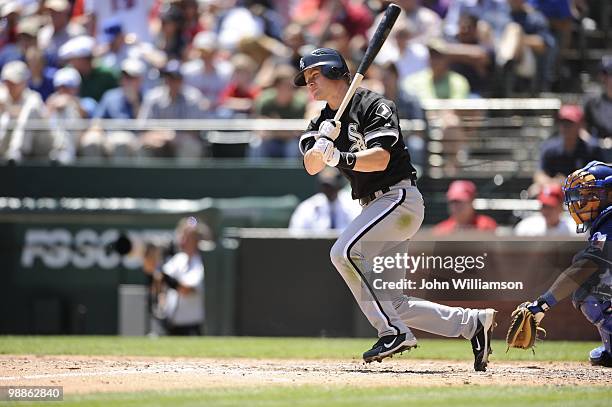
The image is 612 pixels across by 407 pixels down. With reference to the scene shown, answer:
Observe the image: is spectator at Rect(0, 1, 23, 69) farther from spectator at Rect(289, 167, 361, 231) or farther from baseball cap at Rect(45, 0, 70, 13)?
spectator at Rect(289, 167, 361, 231)

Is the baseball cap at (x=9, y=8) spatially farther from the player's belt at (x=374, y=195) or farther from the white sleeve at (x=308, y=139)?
the player's belt at (x=374, y=195)

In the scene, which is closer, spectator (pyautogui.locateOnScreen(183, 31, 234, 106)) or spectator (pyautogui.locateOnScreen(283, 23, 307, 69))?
spectator (pyautogui.locateOnScreen(283, 23, 307, 69))

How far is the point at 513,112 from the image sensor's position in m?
13.2

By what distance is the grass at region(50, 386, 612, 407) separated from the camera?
605cm

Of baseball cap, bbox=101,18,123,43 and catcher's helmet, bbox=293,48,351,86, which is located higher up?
baseball cap, bbox=101,18,123,43

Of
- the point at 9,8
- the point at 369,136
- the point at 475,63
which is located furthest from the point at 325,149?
the point at 9,8

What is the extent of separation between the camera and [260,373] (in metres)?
7.44

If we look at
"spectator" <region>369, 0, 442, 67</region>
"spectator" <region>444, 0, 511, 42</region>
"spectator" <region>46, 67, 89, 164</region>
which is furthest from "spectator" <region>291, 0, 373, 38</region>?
"spectator" <region>46, 67, 89, 164</region>

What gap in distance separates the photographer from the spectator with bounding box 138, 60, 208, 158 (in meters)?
1.46

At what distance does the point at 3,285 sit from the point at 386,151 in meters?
7.31

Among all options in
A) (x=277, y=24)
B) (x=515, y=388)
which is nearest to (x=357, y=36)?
(x=277, y=24)

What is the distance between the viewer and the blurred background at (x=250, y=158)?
12.2 meters

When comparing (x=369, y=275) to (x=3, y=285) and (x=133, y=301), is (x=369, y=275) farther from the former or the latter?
(x=3, y=285)

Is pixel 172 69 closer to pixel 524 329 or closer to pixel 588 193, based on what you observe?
pixel 588 193
